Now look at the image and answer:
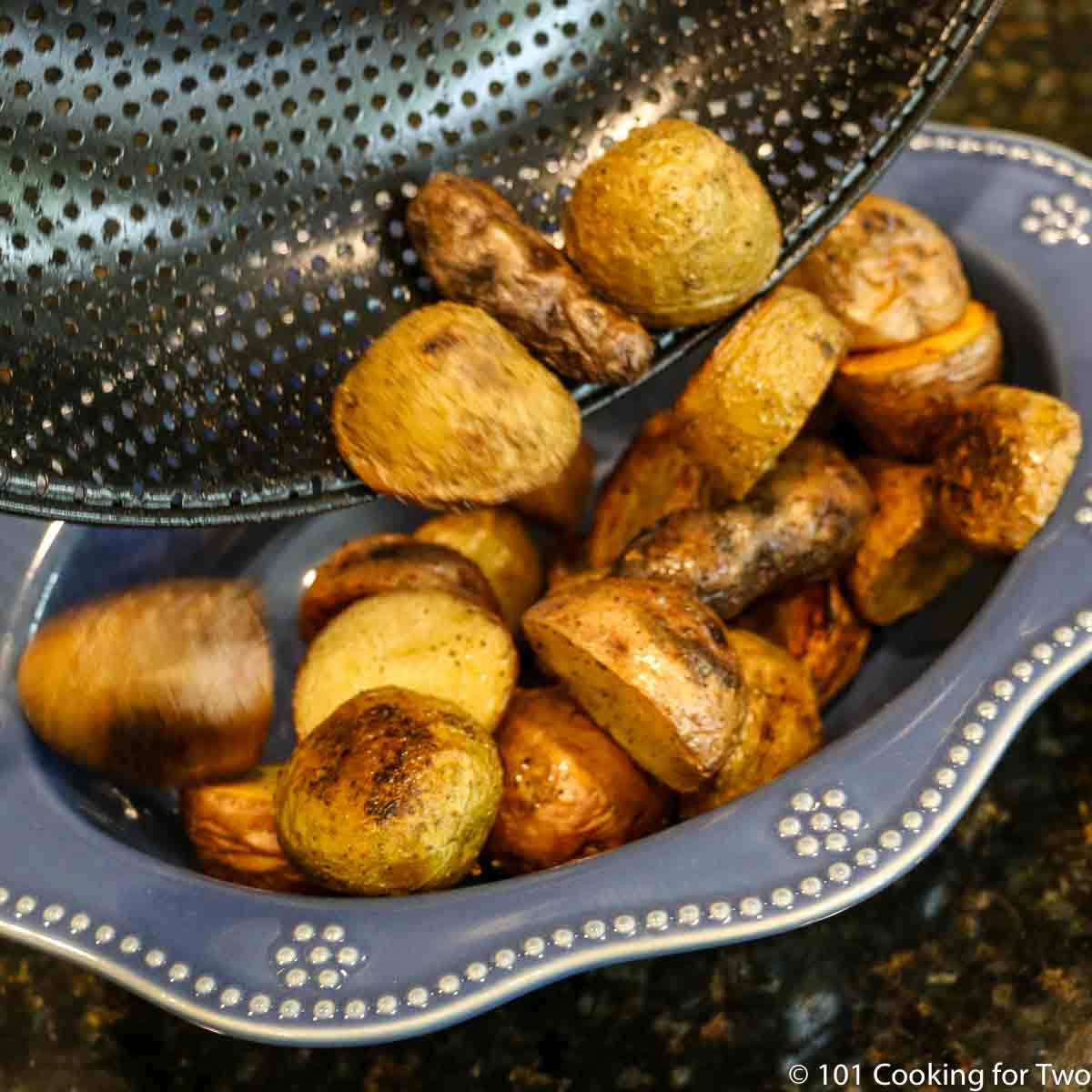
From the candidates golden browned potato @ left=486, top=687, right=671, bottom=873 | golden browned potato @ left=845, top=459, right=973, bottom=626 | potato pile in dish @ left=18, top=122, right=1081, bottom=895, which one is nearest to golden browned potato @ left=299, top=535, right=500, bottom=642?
potato pile in dish @ left=18, top=122, right=1081, bottom=895

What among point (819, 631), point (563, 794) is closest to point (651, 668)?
point (563, 794)

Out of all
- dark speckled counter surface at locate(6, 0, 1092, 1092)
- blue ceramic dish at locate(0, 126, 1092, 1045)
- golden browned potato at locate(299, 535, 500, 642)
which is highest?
golden browned potato at locate(299, 535, 500, 642)

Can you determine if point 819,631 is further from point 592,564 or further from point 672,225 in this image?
point 672,225

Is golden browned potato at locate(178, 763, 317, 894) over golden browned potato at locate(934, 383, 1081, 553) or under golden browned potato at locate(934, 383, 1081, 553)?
under

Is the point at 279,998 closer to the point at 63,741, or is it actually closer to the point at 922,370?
the point at 63,741

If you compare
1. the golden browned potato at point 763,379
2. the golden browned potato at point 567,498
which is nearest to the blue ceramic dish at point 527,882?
the golden browned potato at point 763,379

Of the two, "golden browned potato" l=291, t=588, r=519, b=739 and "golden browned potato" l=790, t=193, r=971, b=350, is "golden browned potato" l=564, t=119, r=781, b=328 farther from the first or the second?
"golden browned potato" l=291, t=588, r=519, b=739
